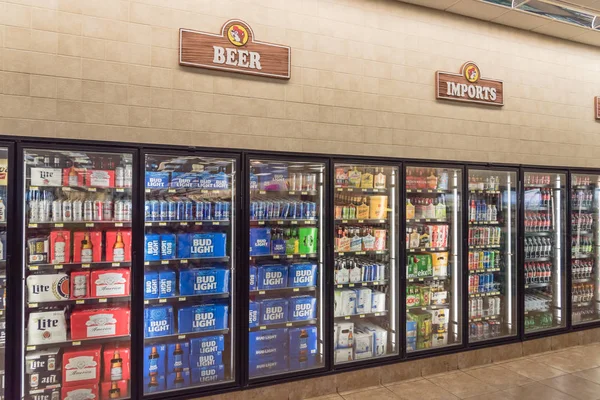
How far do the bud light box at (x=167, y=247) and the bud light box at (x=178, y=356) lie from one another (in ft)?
2.49

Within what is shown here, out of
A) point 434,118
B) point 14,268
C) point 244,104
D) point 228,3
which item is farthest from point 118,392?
point 434,118

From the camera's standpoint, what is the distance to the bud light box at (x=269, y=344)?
3624mm

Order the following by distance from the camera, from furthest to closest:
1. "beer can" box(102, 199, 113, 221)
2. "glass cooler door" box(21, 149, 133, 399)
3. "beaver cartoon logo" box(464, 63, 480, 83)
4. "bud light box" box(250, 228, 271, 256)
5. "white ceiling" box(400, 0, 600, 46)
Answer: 1. "beaver cartoon logo" box(464, 63, 480, 83)
2. "white ceiling" box(400, 0, 600, 46)
3. "bud light box" box(250, 228, 271, 256)
4. "beer can" box(102, 199, 113, 221)
5. "glass cooler door" box(21, 149, 133, 399)

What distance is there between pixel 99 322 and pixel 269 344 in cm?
146

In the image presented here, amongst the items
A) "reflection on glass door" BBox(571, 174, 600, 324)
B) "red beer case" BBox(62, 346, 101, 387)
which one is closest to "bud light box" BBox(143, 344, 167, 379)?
"red beer case" BBox(62, 346, 101, 387)

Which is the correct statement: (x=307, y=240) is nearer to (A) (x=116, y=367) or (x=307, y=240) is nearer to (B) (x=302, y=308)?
(B) (x=302, y=308)

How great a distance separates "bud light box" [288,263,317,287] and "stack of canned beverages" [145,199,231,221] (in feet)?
2.65

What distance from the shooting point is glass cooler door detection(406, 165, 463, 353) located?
4324mm

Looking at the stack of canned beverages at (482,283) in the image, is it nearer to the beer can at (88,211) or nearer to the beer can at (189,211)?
the beer can at (189,211)

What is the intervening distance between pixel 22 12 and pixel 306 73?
8.07 feet

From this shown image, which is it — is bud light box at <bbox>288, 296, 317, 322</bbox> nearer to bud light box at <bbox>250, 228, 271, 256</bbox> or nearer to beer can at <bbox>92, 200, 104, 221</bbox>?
bud light box at <bbox>250, 228, 271, 256</bbox>

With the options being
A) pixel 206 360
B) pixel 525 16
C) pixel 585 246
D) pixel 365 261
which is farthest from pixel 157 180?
pixel 585 246

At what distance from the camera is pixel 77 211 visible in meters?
3.11

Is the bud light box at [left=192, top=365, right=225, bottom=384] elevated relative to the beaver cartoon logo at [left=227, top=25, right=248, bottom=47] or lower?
lower
